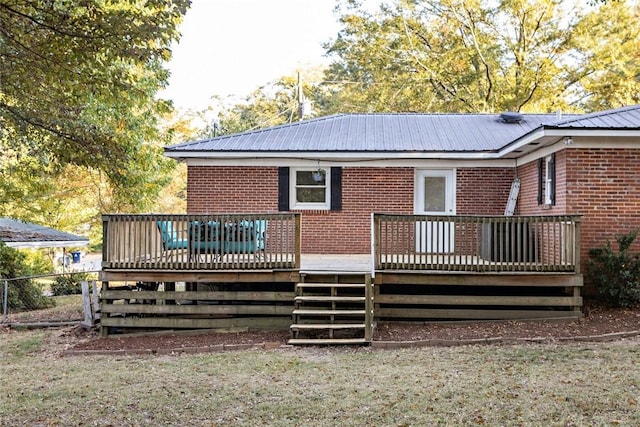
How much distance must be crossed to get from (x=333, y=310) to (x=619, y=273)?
5031 mm

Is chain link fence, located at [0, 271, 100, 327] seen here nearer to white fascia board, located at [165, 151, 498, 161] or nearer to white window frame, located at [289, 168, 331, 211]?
white fascia board, located at [165, 151, 498, 161]

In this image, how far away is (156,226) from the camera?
1119 centimetres

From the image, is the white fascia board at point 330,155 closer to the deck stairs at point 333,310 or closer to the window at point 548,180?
the window at point 548,180

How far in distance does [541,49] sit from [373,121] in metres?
15.8

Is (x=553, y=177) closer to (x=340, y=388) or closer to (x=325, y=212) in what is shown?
(x=325, y=212)

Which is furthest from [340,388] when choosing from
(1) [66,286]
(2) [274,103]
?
(2) [274,103]

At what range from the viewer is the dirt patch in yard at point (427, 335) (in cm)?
971

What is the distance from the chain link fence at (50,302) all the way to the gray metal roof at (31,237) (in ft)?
4.84

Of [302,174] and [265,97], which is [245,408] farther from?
[265,97]

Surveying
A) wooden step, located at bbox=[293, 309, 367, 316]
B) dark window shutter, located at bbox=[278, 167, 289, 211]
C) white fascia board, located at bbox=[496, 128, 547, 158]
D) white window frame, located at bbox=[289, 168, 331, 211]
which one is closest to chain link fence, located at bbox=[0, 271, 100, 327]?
wooden step, located at bbox=[293, 309, 367, 316]

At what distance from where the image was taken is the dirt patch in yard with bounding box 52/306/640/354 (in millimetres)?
9711

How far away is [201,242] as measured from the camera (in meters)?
11.0

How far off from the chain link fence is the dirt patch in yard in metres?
0.90

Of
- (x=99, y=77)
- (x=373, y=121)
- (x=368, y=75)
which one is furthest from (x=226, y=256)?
(x=368, y=75)
